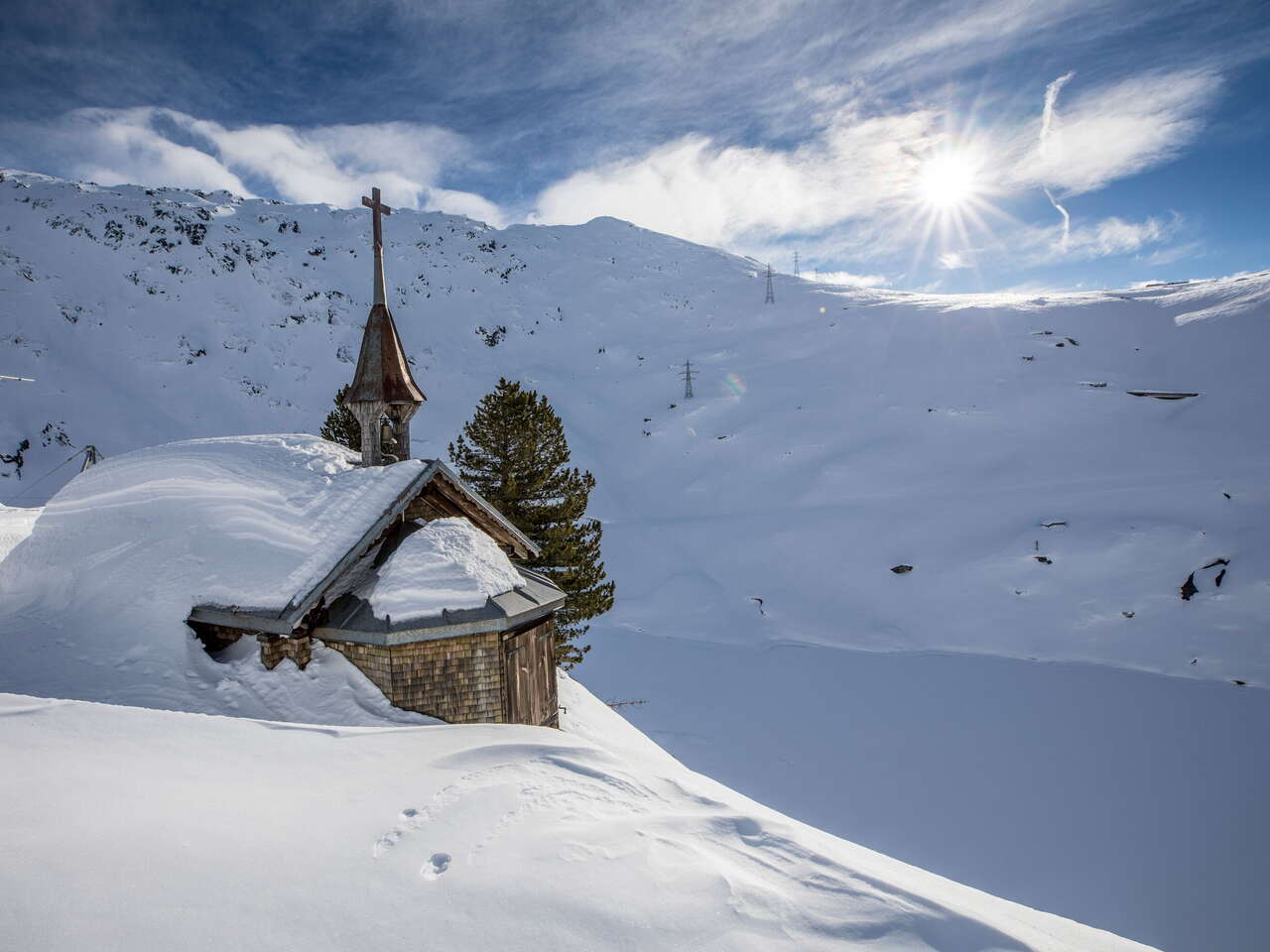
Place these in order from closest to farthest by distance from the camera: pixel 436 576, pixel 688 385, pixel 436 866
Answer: pixel 436 866
pixel 436 576
pixel 688 385

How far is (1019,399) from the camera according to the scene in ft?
103

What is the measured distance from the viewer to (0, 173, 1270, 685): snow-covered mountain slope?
2066cm

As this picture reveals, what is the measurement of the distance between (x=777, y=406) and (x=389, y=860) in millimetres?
35411

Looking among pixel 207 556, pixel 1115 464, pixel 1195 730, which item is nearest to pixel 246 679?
pixel 207 556

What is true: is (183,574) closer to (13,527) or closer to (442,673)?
(442,673)

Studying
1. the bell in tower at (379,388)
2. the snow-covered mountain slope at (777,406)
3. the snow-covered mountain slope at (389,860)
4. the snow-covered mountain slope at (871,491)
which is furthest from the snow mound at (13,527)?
the snow-covered mountain slope at (777,406)

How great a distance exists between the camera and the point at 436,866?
390cm

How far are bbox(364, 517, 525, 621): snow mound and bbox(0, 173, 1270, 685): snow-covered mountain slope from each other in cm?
1294

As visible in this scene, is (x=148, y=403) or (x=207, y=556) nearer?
(x=207, y=556)

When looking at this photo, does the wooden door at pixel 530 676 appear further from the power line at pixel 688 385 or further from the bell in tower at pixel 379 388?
the power line at pixel 688 385

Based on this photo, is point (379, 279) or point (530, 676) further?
point (379, 279)

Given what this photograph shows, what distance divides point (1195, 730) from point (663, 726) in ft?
39.6

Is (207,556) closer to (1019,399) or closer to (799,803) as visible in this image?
(799,803)

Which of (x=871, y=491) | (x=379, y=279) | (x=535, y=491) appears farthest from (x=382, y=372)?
(x=871, y=491)
